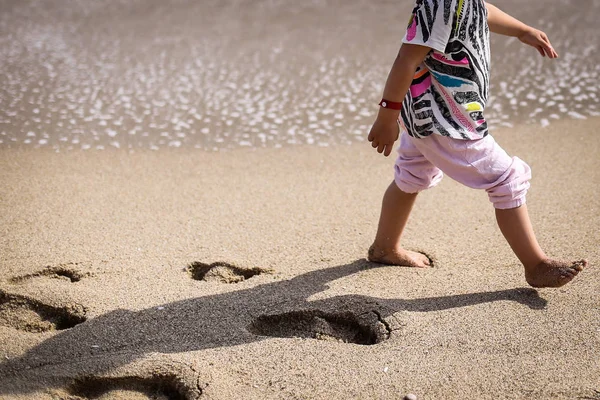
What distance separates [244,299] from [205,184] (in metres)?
1.07

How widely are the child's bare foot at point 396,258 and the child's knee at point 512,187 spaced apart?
441 mm

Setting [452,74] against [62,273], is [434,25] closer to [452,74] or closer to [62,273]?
[452,74]

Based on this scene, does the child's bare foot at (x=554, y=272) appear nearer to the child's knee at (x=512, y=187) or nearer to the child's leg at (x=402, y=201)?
the child's knee at (x=512, y=187)

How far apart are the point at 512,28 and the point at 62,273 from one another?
72.0 inches

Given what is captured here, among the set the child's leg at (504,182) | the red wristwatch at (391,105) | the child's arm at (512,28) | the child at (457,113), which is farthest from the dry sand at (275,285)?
the child's arm at (512,28)

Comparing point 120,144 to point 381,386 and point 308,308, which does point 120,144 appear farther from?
point 381,386

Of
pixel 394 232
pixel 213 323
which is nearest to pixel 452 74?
pixel 394 232

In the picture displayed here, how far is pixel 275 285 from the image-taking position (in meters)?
2.45

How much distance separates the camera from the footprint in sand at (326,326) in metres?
2.16

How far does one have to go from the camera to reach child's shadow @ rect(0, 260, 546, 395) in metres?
2.03

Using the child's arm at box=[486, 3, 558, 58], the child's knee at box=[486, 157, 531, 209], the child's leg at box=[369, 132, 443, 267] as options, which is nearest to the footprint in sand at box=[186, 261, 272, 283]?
the child's leg at box=[369, 132, 443, 267]

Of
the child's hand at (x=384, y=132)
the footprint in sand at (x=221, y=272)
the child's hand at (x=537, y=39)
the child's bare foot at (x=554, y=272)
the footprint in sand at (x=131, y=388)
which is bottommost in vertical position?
the footprint in sand at (x=131, y=388)

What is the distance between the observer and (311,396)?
73.9 inches

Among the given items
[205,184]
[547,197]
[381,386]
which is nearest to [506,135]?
[547,197]
